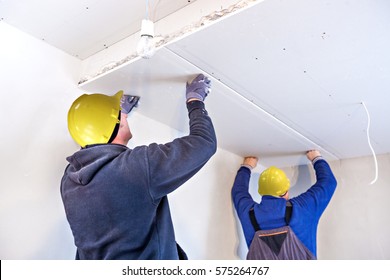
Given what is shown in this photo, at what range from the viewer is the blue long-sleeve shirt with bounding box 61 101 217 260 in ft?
3.25

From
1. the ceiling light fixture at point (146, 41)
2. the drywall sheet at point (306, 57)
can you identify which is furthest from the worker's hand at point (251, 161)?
the ceiling light fixture at point (146, 41)

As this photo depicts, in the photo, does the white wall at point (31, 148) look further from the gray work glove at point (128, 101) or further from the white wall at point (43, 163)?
the gray work glove at point (128, 101)

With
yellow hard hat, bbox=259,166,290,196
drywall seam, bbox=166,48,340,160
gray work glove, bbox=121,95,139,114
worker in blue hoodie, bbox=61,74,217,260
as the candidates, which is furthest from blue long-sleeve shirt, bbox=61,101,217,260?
yellow hard hat, bbox=259,166,290,196

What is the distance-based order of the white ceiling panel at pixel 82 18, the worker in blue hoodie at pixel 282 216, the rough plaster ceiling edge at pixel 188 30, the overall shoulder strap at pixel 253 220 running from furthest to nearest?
1. the overall shoulder strap at pixel 253 220
2. the worker in blue hoodie at pixel 282 216
3. the white ceiling panel at pixel 82 18
4. the rough plaster ceiling edge at pixel 188 30

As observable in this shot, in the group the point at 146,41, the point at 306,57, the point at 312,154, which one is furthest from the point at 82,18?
the point at 312,154

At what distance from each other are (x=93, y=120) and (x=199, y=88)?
1.36 ft

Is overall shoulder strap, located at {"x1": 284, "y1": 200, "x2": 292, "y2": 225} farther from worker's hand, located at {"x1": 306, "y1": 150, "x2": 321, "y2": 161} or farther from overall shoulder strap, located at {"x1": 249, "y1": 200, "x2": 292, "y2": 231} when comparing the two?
worker's hand, located at {"x1": 306, "y1": 150, "x2": 321, "y2": 161}

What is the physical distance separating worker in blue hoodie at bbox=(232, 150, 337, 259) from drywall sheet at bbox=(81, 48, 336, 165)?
21cm

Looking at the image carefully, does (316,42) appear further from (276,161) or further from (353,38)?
(276,161)

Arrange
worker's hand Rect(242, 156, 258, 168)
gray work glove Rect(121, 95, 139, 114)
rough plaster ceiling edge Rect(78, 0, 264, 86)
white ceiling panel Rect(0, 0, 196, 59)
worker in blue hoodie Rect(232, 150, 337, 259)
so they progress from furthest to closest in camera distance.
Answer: worker's hand Rect(242, 156, 258, 168) → worker in blue hoodie Rect(232, 150, 337, 259) → gray work glove Rect(121, 95, 139, 114) → white ceiling panel Rect(0, 0, 196, 59) → rough plaster ceiling edge Rect(78, 0, 264, 86)

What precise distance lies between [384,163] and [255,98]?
1.10 meters

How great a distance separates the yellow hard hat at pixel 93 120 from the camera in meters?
1.12

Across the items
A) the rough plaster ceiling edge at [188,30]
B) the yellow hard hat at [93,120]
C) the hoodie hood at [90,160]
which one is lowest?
the hoodie hood at [90,160]

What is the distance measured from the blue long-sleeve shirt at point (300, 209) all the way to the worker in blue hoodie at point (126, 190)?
831 millimetres
